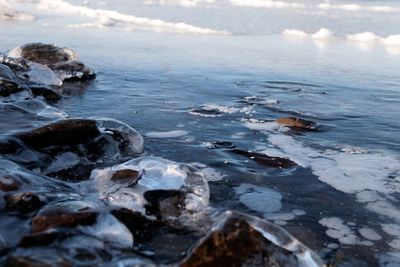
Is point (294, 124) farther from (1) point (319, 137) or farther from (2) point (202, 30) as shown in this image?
(2) point (202, 30)

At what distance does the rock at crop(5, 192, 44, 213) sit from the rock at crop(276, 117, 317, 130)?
9.01ft

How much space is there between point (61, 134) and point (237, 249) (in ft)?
6.36

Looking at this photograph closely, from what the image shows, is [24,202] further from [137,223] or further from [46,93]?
[46,93]

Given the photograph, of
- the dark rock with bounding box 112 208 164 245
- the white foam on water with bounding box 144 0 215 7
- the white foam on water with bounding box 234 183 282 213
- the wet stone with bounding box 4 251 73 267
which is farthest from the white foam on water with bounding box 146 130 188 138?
the white foam on water with bounding box 144 0 215 7

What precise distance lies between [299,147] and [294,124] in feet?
2.22

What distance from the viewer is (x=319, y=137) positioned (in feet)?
14.0

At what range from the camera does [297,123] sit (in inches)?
180

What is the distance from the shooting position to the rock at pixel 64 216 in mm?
2139

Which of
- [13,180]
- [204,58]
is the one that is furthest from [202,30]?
[13,180]

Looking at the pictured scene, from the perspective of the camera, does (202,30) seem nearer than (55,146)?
No

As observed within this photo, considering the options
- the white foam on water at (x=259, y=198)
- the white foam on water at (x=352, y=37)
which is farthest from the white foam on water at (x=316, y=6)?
the white foam on water at (x=259, y=198)

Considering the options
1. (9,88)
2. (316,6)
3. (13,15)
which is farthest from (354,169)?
(316,6)

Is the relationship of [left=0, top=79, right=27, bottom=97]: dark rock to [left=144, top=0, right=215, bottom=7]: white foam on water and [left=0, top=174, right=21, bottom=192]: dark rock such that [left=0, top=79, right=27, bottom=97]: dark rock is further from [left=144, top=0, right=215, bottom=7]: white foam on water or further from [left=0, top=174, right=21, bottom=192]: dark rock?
[left=144, top=0, right=215, bottom=7]: white foam on water

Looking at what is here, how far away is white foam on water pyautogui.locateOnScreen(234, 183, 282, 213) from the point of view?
9.15 feet
